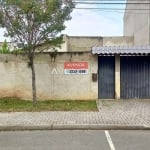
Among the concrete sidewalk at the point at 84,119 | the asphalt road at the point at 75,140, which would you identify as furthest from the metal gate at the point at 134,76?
the asphalt road at the point at 75,140

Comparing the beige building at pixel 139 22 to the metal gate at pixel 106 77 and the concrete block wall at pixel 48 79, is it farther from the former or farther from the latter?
the concrete block wall at pixel 48 79

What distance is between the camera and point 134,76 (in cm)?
1905

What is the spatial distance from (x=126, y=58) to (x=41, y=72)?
4002mm

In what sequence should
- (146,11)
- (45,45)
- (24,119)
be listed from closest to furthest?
1. (24,119)
2. (45,45)
3. (146,11)

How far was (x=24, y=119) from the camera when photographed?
13.5m

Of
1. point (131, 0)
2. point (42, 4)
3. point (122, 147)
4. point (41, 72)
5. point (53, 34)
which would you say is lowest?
point (122, 147)

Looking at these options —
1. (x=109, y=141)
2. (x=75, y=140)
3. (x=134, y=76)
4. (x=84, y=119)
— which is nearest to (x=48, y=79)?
(x=134, y=76)

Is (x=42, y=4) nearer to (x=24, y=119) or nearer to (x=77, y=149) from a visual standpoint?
(x=24, y=119)

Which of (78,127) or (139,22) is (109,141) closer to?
(78,127)

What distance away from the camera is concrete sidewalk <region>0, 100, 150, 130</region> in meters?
12.2

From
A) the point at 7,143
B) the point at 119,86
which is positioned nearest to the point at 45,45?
the point at 119,86

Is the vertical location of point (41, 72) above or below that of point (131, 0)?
below

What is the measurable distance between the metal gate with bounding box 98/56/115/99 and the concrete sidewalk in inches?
95.7

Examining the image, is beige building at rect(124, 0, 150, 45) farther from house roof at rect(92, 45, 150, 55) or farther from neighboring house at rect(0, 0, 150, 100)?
house roof at rect(92, 45, 150, 55)
